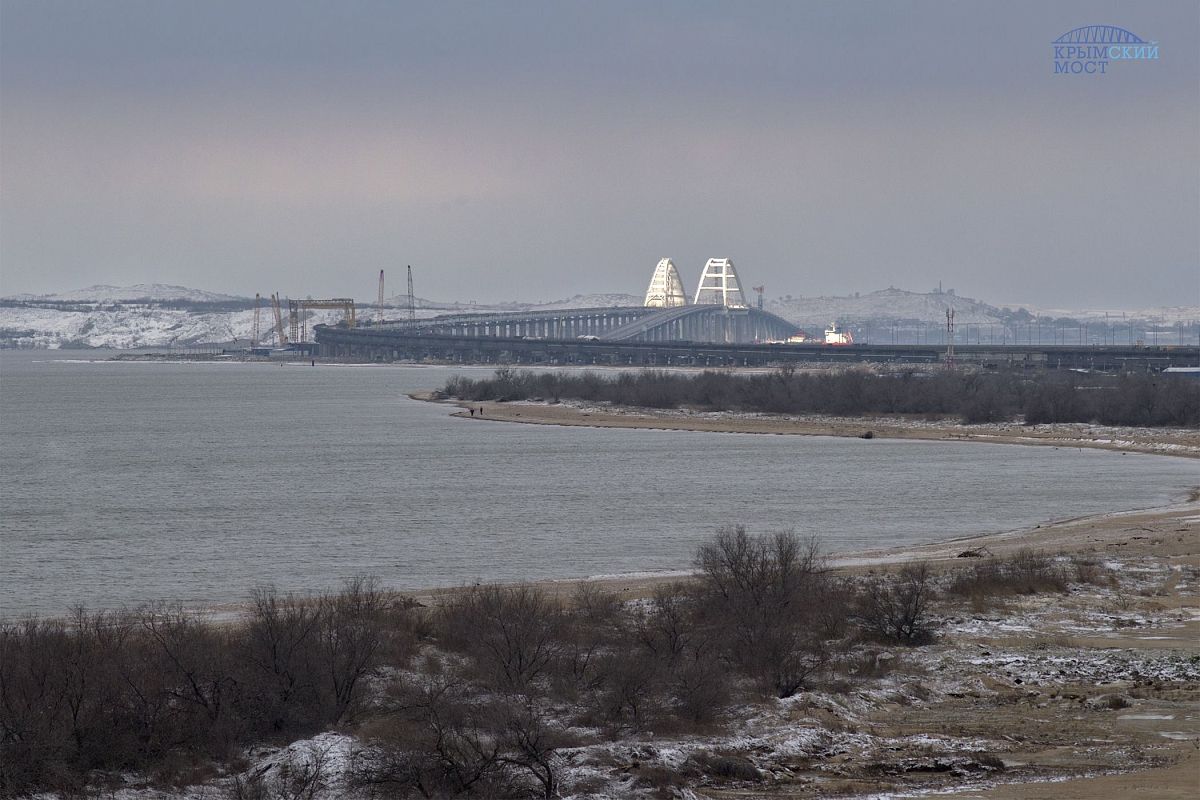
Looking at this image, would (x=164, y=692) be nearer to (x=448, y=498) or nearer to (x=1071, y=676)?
(x=1071, y=676)

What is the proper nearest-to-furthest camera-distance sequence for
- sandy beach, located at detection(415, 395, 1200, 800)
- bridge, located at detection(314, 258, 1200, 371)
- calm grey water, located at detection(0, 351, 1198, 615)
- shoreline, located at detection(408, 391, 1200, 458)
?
sandy beach, located at detection(415, 395, 1200, 800)
calm grey water, located at detection(0, 351, 1198, 615)
shoreline, located at detection(408, 391, 1200, 458)
bridge, located at detection(314, 258, 1200, 371)

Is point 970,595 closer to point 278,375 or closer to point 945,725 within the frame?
point 945,725

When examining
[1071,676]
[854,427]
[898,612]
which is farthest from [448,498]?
[854,427]

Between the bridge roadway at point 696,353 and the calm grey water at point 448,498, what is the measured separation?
5876 centimetres

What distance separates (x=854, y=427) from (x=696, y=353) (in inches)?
3475

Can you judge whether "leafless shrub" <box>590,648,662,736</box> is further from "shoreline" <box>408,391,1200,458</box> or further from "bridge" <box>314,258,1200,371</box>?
"bridge" <box>314,258,1200,371</box>

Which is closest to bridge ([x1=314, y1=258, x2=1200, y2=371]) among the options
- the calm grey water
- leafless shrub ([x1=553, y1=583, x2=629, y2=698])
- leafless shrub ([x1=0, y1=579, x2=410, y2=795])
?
the calm grey water

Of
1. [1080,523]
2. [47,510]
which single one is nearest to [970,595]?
[1080,523]

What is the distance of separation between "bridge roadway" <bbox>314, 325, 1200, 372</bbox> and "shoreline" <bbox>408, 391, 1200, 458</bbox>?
43090mm

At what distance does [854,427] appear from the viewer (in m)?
64.6

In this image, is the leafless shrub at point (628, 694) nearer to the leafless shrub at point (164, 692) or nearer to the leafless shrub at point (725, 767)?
the leafless shrub at point (725, 767)

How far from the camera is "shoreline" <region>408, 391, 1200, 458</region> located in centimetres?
5422

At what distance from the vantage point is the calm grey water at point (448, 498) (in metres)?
24.2

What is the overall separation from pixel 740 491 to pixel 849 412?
35.2 m
